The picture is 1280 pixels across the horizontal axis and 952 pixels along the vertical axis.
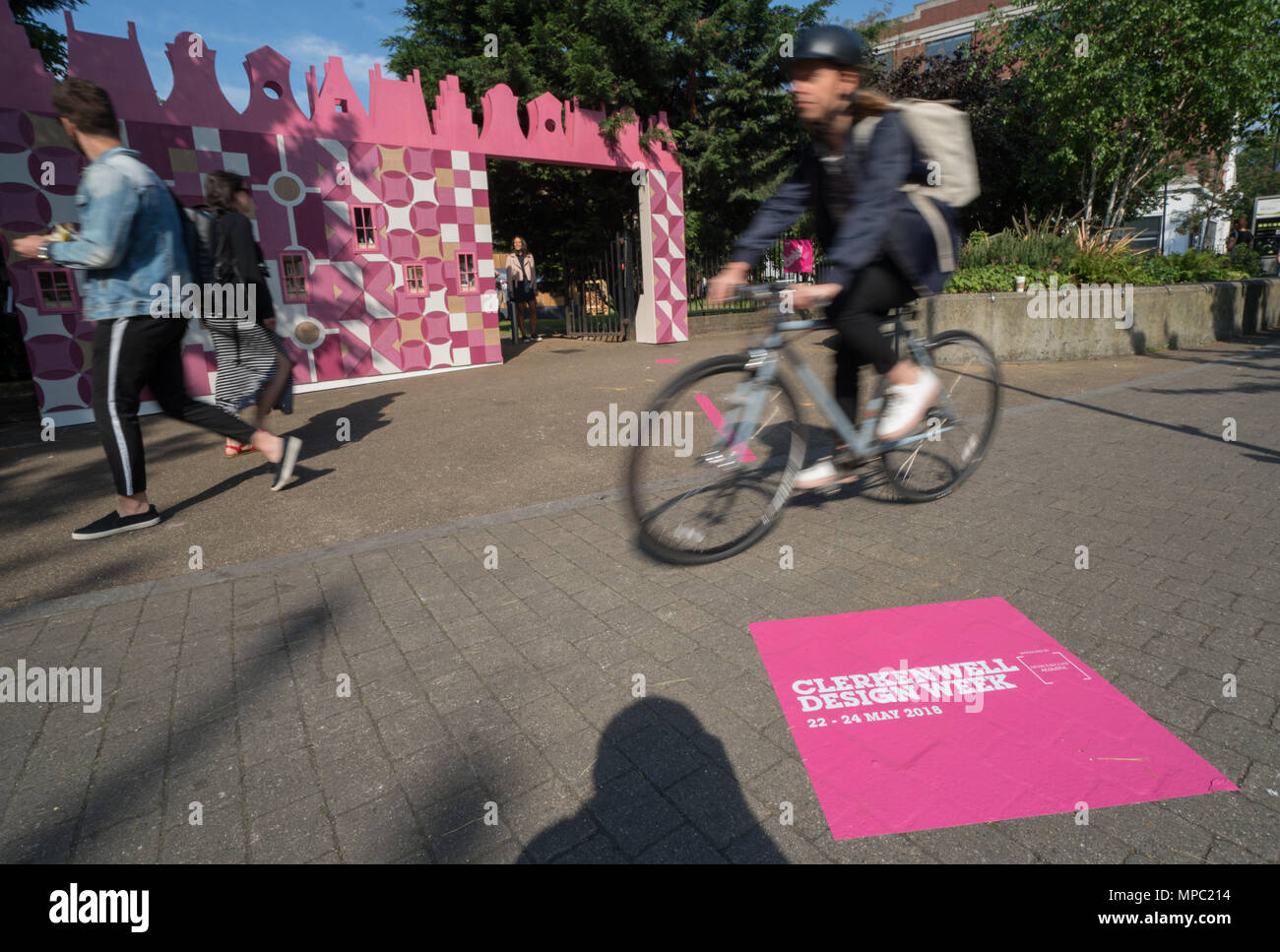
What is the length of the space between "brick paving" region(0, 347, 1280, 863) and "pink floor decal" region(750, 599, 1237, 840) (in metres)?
0.08

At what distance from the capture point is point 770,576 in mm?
3387

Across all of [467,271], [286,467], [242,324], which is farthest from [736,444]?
[467,271]

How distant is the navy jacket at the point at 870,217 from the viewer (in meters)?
3.22

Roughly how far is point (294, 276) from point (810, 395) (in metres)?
8.19

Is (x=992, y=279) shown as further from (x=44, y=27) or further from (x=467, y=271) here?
(x=44, y=27)

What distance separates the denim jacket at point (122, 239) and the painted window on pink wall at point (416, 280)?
21.2ft

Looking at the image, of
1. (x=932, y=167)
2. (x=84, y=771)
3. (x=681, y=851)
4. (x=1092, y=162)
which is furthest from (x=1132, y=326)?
(x=84, y=771)

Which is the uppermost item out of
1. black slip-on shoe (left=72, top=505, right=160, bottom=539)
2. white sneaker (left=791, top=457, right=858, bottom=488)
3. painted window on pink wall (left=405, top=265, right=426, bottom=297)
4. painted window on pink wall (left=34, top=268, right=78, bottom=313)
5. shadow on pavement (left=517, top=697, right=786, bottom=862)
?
painted window on pink wall (left=405, top=265, right=426, bottom=297)

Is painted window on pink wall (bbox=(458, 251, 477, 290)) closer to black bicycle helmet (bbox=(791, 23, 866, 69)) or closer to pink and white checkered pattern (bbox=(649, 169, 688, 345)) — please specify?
pink and white checkered pattern (bbox=(649, 169, 688, 345))

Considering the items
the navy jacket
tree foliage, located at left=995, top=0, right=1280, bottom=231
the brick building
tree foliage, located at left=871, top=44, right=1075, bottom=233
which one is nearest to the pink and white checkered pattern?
tree foliage, located at left=995, top=0, right=1280, bottom=231

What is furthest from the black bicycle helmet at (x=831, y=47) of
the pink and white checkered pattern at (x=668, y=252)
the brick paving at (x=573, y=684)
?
the pink and white checkered pattern at (x=668, y=252)

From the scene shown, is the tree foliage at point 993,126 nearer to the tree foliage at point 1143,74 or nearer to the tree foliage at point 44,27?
the tree foliage at point 1143,74

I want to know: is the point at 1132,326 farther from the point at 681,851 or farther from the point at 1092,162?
the point at 681,851

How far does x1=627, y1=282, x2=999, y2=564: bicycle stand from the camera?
10.6 feet
